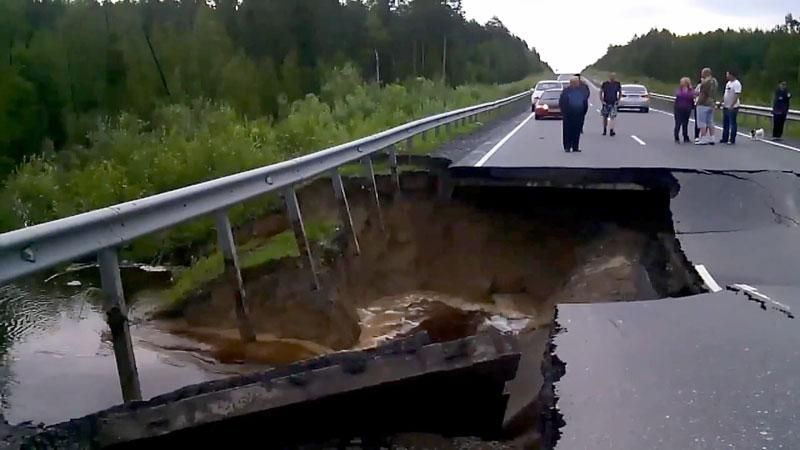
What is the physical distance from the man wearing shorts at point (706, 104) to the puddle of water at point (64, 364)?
16950 millimetres

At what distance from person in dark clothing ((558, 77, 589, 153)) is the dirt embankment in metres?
6.28

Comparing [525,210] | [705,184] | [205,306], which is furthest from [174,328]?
[705,184]

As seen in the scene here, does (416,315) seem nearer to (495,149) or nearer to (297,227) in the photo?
(297,227)

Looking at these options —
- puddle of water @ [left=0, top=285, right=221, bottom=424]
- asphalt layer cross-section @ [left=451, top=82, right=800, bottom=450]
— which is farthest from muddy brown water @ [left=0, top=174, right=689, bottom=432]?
asphalt layer cross-section @ [left=451, top=82, right=800, bottom=450]

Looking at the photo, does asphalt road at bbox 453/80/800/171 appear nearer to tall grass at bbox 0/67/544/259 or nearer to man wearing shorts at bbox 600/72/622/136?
man wearing shorts at bbox 600/72/622/136

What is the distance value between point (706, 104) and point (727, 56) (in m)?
92.4

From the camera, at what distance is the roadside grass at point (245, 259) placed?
8.53m

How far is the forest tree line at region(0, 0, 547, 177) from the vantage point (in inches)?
2040

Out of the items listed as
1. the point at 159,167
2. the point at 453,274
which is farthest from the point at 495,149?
the point at 159,167

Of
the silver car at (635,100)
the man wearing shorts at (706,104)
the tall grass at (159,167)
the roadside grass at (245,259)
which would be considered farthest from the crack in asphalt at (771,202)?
the silver car at (635,100)

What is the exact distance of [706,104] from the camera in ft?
71.9

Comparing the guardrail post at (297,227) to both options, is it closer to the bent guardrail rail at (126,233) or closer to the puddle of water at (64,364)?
the bent guardrail rail at (126,233)

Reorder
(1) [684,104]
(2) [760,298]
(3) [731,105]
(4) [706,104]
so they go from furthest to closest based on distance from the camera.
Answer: (1) [684,104] < (3) [731,105] < (4) [706,104] < (2) [760,298]

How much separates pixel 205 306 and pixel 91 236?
3742 mm
